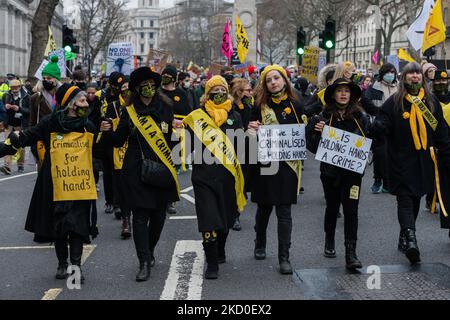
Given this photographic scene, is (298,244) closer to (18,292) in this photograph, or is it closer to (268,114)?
(268,114)

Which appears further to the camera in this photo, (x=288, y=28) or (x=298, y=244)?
(x=288, y=28)

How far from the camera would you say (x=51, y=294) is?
6594mm

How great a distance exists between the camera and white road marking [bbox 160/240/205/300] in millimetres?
6523

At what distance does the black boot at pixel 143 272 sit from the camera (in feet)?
22.9

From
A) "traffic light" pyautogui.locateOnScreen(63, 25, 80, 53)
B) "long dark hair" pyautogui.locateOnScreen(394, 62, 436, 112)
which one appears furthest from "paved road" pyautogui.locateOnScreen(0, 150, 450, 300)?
"traffic light" pyautogui.locateOnScreen(63, 25, 80, 53)

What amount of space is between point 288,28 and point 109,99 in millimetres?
72496

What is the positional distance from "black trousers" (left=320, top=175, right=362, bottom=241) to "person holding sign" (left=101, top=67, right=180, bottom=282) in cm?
149

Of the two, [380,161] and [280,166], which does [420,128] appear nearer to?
[280,166]

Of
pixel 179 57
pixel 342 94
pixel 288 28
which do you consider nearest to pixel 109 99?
pixel 342 94

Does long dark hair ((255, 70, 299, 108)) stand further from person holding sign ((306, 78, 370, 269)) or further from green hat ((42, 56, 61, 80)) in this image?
A: green hat ((42, 56, 61, 80))

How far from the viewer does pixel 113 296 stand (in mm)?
6504

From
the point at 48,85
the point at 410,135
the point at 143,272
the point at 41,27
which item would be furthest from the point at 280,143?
the point at 41,27
